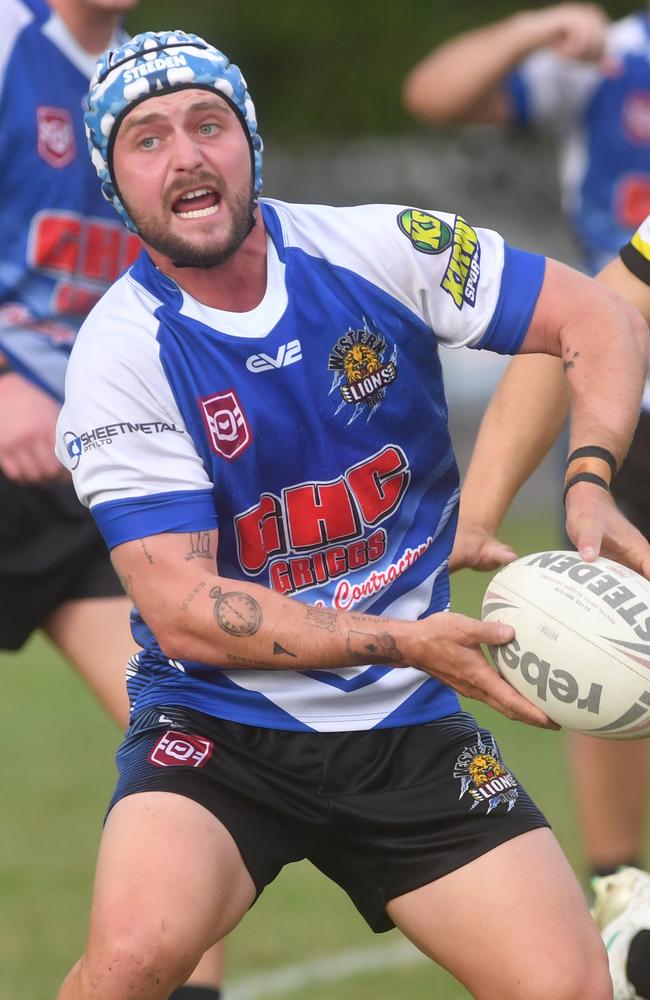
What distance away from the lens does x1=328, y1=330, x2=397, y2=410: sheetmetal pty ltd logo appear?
157 inches

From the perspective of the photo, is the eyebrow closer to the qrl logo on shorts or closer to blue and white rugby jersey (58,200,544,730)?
blue and white rugby jersey (58,200,544,730)

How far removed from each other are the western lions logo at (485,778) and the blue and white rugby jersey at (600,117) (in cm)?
326

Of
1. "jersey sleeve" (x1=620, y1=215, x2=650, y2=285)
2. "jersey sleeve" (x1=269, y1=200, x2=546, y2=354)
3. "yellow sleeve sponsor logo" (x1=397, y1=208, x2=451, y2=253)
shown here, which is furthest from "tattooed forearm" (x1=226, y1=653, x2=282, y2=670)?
"jersey sleeve" (x1=620, y1=215, x2=650, y2=285)

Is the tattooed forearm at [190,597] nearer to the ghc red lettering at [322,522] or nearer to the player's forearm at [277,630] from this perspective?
the player's forearm at [277,630]

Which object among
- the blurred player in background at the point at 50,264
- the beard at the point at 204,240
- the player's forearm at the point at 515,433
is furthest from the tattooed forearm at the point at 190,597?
the blurred player in background at the point at 50,264

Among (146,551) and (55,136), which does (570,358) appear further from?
(55,136)

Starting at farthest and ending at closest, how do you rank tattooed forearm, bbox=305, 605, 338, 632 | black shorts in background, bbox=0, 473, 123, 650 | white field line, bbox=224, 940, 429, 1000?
white field line, bbox=224, 940, 429, 1000 → black shorts in background, bbox=0, 473, 123, 650 → tattooed forearm, bbox=305, 605, 338, 632

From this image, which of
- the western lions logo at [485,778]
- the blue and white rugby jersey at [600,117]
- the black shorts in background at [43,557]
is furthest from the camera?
the blue and white rugby jersey at [600,117]

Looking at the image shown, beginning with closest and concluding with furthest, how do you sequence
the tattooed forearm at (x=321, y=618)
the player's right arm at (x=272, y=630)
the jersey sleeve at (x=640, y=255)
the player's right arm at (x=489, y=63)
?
the player's right arm at (x=272, y=630) → the tattooed forearm at (x=321, y=618) → the jersey sleeve at (x=640, y=255) → the player's right arm at (x=489, y=63)

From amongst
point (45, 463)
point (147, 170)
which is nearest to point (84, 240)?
point (45, 463)

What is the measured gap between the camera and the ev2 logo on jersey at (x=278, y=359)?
391 cm

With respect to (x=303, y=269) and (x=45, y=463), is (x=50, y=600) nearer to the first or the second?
(x=45, y=463)

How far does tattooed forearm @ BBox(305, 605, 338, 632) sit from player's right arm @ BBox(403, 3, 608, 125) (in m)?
3.25

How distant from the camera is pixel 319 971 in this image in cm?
557
